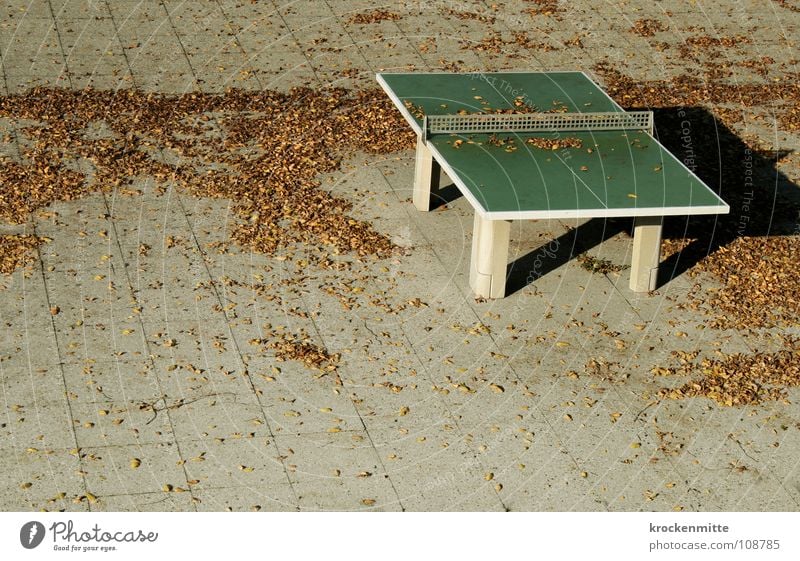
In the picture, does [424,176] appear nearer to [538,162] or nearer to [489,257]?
[538,162]

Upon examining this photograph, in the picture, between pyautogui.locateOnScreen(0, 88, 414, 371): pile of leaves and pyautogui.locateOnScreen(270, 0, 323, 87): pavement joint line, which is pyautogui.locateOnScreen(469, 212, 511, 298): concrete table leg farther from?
pyautogui.locateOnScreen(270, 0, 323, 87): pavement joint line

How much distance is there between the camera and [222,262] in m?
13.2

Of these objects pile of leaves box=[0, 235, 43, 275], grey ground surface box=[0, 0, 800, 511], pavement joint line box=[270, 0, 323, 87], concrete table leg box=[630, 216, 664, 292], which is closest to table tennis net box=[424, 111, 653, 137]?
grey ground surface box=[0, 0, 800, 511]

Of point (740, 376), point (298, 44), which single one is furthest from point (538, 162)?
point (298, 44)

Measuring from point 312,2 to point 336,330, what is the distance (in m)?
10.3

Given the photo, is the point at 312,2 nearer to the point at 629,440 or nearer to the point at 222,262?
the point at 222,262

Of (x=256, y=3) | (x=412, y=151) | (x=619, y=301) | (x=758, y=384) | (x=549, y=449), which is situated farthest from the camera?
(x=256, y=3)

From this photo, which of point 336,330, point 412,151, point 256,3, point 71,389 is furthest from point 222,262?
point 256,3

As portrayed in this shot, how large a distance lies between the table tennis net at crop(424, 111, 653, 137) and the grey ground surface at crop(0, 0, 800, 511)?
3.81ft

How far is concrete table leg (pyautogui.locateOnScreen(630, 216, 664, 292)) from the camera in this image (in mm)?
12461

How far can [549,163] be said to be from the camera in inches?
513

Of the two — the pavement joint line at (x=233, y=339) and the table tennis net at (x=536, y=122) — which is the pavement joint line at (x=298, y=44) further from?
the table tennis net at (x=536, y=122)

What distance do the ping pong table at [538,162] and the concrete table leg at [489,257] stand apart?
0.03ft

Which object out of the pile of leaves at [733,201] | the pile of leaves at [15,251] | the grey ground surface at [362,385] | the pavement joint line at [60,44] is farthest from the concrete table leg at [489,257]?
the pavement joint line at [60,44]
